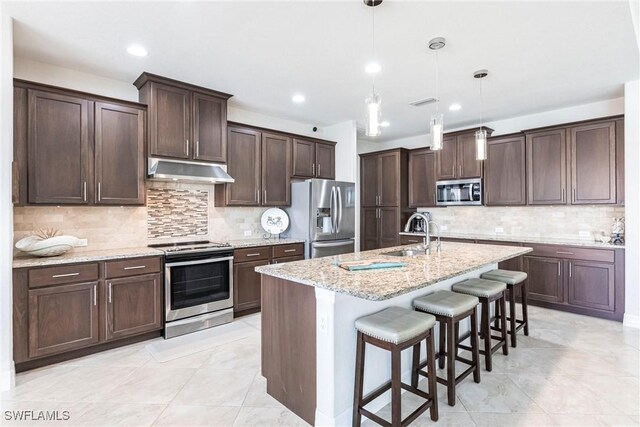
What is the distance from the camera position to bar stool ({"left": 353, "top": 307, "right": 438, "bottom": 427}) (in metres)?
1.74

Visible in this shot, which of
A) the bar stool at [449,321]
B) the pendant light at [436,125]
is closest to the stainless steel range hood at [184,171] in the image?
the pendant light at [436,125]

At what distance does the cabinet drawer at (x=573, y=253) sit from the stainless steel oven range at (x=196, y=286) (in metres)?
4.01

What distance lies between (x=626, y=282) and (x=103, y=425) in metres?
5.21

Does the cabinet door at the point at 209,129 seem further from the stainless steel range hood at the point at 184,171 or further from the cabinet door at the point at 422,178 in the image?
the cabinet door at the point at 422,178

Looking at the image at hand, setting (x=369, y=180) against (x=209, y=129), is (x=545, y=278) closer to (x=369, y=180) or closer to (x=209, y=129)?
(x=369, y=180)

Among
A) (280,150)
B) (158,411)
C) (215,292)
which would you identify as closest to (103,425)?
(158,411)

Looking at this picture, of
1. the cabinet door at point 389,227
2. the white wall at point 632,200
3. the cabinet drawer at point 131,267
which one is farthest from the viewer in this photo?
the cabinet door at point 389,227

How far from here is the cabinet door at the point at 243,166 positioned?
4242 millimetres

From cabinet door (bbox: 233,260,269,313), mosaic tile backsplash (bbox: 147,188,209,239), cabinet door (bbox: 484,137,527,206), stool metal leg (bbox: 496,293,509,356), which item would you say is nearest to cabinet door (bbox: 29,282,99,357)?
mosaic tile backsplash (bbox: 147,188,209,239)

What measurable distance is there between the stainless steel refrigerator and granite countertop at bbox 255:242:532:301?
1800mm

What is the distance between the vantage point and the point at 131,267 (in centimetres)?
315

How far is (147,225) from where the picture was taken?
3793 mm

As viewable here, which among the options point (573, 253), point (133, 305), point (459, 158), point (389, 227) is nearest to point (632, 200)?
point (573, 253)

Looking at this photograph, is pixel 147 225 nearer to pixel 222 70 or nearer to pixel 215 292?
pixel 215 292
